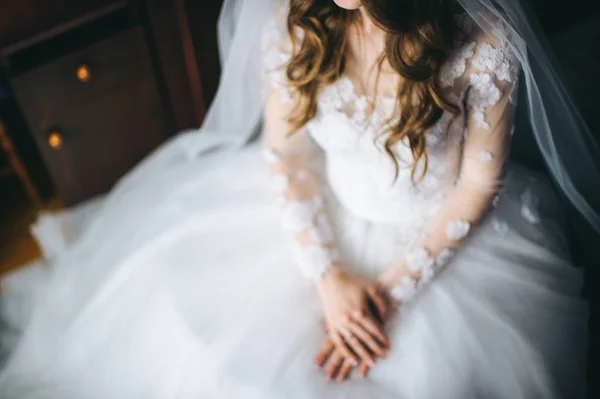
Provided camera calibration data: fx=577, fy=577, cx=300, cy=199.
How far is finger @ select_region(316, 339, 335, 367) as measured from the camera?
0.85 m

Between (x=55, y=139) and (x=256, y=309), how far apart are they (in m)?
0.67

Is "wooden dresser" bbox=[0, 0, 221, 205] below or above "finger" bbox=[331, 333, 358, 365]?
above

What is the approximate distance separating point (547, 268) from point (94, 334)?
776mm

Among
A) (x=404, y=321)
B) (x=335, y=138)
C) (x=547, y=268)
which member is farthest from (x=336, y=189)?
(x=547, y=268)

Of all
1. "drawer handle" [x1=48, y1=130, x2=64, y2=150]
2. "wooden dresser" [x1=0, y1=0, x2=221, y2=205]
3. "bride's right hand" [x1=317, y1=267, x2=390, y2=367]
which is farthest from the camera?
"drawer handle" [x1=48, y1=130, x2=64, y2=150]

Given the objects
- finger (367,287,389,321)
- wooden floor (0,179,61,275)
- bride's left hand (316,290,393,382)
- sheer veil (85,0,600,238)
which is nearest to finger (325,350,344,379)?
bride's left hand (316,290,393,382)

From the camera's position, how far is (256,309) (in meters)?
0.90

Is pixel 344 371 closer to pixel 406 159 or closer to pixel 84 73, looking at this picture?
pixel 406 159

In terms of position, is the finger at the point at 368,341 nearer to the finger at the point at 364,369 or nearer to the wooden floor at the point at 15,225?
the finger at the point at 364,369

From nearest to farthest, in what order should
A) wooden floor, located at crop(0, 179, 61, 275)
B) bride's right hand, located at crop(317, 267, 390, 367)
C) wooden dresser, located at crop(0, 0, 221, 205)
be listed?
bride's right hand, located at crop(317, 267, 390, 367)
wooden dresser, located at crop(0, 0, 221, 205)
wooden floor, located at crop(0, 179, 61, 275)

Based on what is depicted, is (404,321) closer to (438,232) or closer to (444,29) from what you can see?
(438,232)

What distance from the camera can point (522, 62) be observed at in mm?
769

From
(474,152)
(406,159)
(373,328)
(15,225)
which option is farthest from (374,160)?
(15,225)

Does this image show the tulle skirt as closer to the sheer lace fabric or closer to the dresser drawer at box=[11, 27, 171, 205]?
the sheer lace fabric
